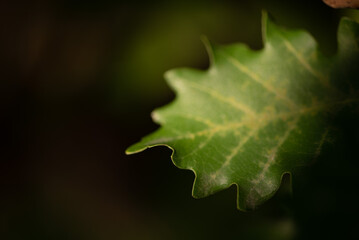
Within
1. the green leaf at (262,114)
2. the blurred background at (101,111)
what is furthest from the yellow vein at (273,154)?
the blurred background at (101,111)

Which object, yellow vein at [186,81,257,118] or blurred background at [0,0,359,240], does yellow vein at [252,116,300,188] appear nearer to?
yellow vein at [186,81,257,118]

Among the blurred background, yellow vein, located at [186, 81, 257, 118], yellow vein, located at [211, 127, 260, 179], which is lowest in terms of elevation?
the blurred background

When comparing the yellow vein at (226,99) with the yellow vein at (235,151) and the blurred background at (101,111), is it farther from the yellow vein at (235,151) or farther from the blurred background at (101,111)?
the blurred background at (101,111)

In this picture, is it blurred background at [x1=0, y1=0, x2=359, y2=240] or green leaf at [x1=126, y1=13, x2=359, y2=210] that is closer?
green leaf at [x1=126, y1=13, x2=359, y2=210]

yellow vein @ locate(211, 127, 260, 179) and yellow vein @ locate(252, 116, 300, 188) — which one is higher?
yellow vein @ locate(211, 127, 260, 179)

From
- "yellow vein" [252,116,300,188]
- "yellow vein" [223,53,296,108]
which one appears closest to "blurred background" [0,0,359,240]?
"yellow vein" [223,53,296,108]

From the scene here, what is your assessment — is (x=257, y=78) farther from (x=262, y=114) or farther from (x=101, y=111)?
(x=101, y=111)

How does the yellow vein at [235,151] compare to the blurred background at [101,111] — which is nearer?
the yellow vein at [235,151]
